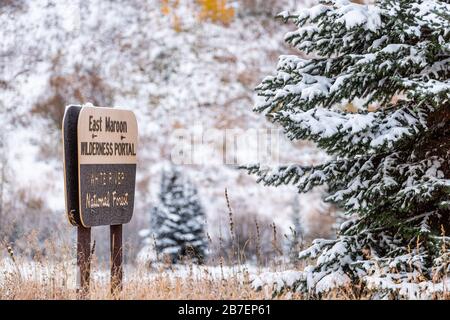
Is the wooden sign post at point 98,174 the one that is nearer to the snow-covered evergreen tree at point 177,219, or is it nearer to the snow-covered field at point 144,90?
the snow-covered evergreen tree at point 177,219

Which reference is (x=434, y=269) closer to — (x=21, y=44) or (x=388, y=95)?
(x=388, y=95)

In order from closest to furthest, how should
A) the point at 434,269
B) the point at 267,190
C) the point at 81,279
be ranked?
the point at 434,269, the point at 81,279, the point at 267,190

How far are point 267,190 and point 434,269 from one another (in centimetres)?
1472

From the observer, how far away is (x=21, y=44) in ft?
69.1

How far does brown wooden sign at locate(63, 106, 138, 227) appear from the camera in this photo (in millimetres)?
4668

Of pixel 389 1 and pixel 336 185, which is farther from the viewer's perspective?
pixel 336 185

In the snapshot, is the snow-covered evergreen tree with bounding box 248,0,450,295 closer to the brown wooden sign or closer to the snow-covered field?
the brown wooden sign

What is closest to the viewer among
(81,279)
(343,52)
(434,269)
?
(434,269)

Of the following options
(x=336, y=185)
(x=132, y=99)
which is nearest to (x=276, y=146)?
(x=132, y=99)

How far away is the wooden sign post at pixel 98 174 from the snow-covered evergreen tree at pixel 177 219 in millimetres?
10223

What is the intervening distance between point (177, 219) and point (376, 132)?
11581mm

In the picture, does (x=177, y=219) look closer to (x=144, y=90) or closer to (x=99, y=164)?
(x=144, y=90)

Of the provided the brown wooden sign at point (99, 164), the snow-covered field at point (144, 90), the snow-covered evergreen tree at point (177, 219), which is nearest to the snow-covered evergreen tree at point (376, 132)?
the brown wooden sign at point (99, 164)

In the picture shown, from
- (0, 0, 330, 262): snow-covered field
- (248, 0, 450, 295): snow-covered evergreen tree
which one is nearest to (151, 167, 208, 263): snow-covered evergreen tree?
(0, 0, 330, 262): snow-covered field
